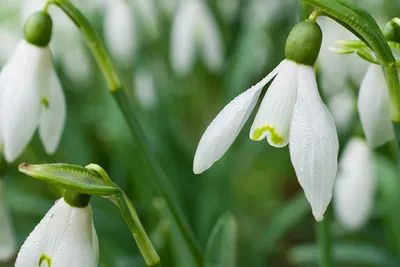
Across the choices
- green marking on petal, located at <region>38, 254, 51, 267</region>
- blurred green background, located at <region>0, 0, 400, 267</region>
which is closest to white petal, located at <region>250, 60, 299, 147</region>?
green marking on petal, located at <region>38, 254, 51, 267</region>

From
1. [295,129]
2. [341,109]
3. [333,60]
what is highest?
[295,129]

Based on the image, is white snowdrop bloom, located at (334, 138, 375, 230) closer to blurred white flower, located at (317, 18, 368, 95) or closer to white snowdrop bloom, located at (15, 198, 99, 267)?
blurred white flower, located at (317, 18, 368, 95)

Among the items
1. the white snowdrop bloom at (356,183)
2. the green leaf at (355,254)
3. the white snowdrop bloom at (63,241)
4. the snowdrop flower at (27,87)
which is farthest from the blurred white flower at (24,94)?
the green leaf at (355,254)

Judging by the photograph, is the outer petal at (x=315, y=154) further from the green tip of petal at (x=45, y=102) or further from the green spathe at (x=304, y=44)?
the green tip of petal at (x=45, y=102)

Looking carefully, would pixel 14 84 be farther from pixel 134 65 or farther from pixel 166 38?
pixel 166 38

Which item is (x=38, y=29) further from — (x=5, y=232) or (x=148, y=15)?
(x=148, y=15)

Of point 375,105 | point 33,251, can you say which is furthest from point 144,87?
point 33,251

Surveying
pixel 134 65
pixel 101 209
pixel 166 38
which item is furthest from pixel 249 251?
pixel 166 38
